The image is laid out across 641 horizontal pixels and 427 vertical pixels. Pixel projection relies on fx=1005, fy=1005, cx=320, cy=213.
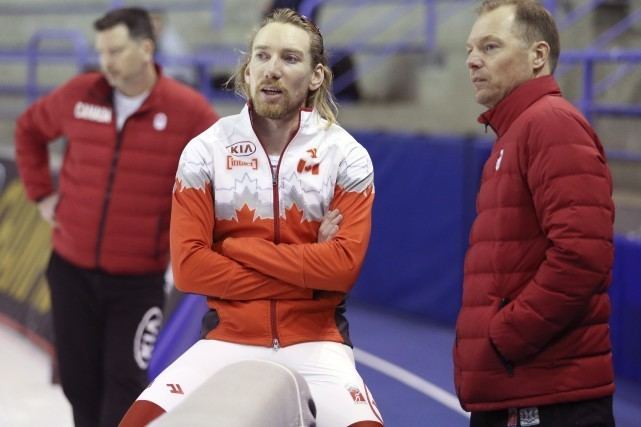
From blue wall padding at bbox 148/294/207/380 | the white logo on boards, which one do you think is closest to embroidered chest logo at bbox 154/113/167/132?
the white logo on boards

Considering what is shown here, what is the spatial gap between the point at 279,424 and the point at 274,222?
0.89 metres

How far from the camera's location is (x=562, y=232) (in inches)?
103

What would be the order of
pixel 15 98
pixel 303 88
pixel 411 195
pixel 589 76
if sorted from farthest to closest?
1. pixel 15 98
2. pixel 411 195
3. pixel 589 76
4. pixel 303 88

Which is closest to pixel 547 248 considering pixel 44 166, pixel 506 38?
pixel 506 38

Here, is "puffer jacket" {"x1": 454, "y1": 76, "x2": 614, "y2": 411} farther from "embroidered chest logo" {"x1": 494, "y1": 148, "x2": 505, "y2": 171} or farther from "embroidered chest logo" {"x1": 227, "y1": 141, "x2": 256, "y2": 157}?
"embroidered chest logo" {"x1": 227, "y1": 141, "x2": 256, "y2": 157}

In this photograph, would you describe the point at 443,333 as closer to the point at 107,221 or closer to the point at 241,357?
the point at 107,221

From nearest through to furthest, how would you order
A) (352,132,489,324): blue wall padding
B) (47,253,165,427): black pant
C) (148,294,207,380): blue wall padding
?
1. (47,253,165,427): black pant
2. (148,294,207,380): blue wall padding
3. (352,132,489,324): blue wall padding

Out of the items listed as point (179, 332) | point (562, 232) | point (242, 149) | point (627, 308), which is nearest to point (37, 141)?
point (179, 332)

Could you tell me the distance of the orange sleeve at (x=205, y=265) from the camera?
2.98 metres

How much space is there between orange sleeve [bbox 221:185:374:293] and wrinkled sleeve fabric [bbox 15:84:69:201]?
A: 193 centimetres

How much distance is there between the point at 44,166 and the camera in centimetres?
492

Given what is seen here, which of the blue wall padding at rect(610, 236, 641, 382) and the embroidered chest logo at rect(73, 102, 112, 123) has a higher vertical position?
the embroidered chest logo at rect(73, 102, 112, 123)

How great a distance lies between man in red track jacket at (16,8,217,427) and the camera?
4285mm

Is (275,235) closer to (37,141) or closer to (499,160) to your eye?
(499,160)
